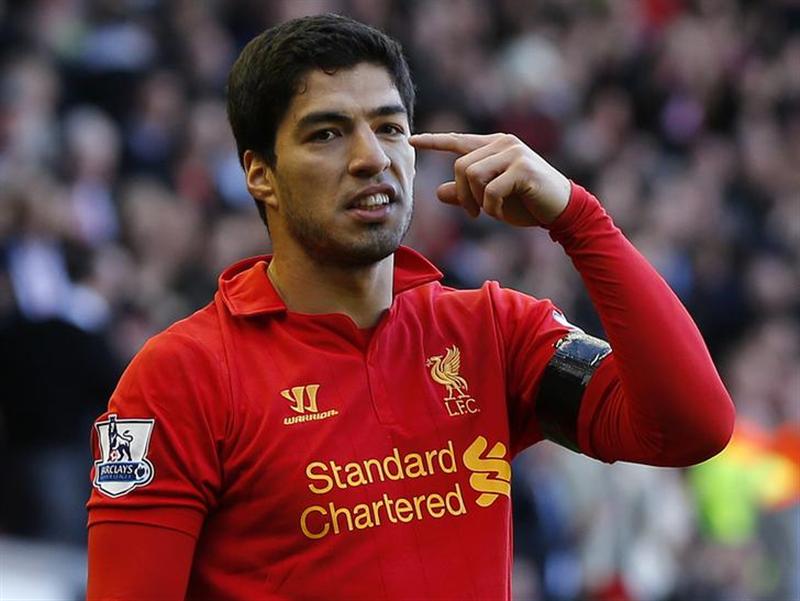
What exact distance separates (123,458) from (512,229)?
309 inches

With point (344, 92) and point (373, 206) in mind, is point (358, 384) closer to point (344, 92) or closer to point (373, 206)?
point (373, 206)

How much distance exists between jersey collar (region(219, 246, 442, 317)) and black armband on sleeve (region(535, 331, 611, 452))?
31cm

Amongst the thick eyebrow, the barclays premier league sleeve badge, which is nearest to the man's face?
the thick eyebrow

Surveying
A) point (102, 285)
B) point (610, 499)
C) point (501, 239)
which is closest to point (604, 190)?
point (501, 239)

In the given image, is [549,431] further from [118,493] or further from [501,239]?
[501,239]

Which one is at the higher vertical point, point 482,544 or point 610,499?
point 610,499

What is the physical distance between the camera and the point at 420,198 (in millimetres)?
10508

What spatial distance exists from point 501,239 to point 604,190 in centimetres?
137

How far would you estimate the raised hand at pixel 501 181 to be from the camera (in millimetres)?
3232

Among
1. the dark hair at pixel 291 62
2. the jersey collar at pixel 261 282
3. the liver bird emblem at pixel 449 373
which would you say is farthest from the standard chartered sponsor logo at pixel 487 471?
the dark hair at pixel 291 62

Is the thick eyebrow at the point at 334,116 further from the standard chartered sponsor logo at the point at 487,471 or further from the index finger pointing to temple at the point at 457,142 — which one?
the standard chartered sponsor logo at the point at 487,471

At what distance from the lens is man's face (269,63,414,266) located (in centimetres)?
339

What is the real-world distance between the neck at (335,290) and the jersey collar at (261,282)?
4cm

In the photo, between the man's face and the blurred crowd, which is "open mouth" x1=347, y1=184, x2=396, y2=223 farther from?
the blurred crowd
